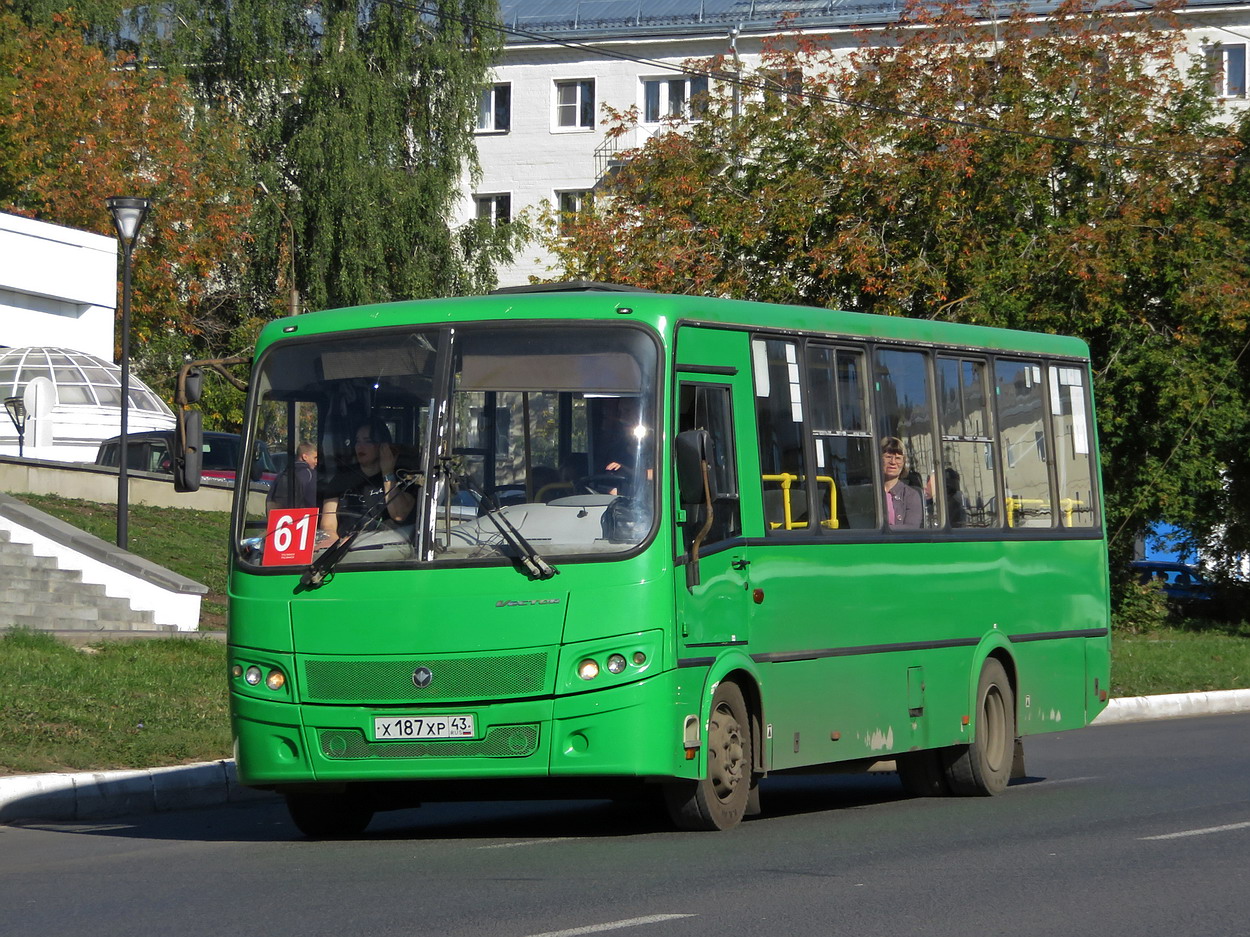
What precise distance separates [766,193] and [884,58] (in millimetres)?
3597

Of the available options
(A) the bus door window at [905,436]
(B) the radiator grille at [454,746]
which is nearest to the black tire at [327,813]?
(B) the radiator grille at [454,746]

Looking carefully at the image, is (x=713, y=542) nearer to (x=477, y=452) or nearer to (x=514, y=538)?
(x=514, y=538)

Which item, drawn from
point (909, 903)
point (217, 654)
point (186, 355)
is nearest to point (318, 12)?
point (186, 355)

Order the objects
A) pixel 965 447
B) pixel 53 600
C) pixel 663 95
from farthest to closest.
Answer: pixel 663 95 → pixel 53 600 → pixel 965 447

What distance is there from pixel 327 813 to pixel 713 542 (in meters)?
2.66

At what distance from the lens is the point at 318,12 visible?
55.7 metres

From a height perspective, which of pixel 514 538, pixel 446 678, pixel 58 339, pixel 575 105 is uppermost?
pixel 575 105

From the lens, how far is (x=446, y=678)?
10242 millimetres

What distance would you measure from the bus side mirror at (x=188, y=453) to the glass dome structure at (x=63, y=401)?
30.7 m

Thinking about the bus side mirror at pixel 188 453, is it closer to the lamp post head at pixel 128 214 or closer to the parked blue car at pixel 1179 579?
the lamp post head at pixel 128 214

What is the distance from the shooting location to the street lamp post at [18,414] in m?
38.7

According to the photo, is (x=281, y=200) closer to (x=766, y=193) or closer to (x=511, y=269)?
(x=511, y=269)

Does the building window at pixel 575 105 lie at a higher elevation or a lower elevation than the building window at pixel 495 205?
higher

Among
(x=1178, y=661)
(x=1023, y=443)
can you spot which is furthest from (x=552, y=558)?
(x=1178, y=661)
